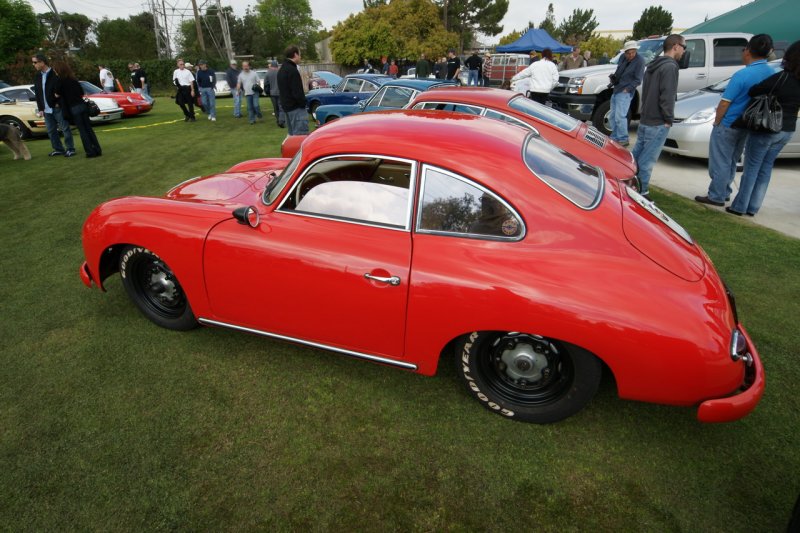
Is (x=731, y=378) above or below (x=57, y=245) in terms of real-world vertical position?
above

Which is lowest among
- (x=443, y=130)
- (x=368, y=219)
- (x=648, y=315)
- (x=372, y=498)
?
→ (x=372, y=498)

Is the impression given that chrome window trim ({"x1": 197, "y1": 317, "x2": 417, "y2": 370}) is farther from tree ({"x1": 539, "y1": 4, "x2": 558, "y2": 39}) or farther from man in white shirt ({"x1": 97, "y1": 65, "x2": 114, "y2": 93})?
tree ({"x1": 539, "y1": 4, "x2": 558, "y2": 39})

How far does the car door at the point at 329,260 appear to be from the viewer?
7.88 ft

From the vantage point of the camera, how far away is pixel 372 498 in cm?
212

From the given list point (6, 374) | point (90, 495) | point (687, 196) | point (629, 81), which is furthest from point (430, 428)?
point (629, 81)

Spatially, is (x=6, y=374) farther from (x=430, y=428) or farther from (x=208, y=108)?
(x=208, y=108)

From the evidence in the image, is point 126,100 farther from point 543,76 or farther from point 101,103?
point 543,76

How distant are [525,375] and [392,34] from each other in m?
42.4

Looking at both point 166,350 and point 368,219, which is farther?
point 166,350

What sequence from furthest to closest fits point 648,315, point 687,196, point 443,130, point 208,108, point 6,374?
1. point 208,108
2. point 687,196
3. point 6,374
4. point 443,130
5. point 648,315

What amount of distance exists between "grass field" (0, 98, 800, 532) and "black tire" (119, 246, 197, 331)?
120 millimetres

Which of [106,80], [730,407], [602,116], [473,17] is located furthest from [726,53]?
[473,17]

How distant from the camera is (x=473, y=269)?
2.23 m

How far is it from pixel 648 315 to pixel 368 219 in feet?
4.84
